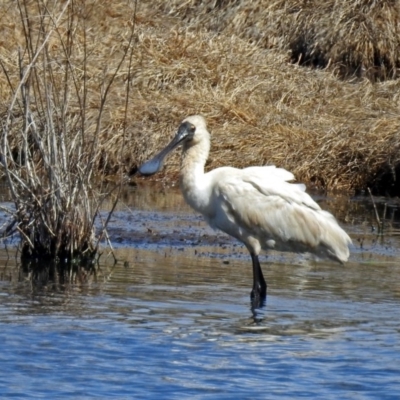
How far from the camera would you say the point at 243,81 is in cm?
1973

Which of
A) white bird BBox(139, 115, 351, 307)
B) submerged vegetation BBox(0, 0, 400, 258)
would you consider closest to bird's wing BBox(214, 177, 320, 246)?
white bird BBox(139, 115, 351, 307)

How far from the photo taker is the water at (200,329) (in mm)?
7066

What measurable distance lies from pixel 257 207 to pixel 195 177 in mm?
561

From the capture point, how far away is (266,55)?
2108 centimetres

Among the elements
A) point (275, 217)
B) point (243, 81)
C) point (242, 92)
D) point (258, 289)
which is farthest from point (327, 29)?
point (258, 289)

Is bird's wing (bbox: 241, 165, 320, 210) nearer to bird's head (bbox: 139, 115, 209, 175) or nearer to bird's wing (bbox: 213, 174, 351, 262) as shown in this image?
bird's wing (bbox: 213, 174, 351, 262)

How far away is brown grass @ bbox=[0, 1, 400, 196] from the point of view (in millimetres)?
17391

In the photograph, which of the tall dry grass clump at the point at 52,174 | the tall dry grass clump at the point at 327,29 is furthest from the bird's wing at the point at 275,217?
the tall dry grass clump at the point at 327,29

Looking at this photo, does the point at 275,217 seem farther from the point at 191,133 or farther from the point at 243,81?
the point at 243,81

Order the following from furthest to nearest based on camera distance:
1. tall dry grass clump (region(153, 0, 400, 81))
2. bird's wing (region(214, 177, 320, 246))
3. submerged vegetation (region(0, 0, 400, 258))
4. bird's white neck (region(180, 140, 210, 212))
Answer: tall dry grass clump (region(153, 0, 400, 81)) < submerged vegetation (region(0, 0, 400, 258)) < bird's white neck (region(180, 140, 210, 212)) < bird's wing (region(214, 177, 320, 246))

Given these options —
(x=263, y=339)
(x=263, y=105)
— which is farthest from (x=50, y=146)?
(x=263, y=105)

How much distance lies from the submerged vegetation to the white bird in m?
2.31

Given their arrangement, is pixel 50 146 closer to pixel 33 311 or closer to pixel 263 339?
pixel 33 311

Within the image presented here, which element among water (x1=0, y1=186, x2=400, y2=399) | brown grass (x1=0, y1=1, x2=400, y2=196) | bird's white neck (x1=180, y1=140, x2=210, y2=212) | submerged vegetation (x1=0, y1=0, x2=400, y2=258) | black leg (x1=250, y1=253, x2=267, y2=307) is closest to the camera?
water (x1=0, y1=186, x2=400, y2=399)
